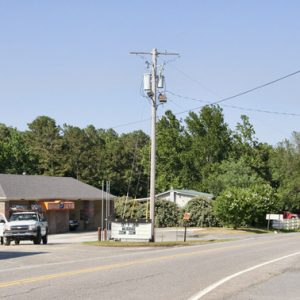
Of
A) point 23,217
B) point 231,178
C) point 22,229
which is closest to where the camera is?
point 22,229

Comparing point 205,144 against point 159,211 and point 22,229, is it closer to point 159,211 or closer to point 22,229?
point 159,211

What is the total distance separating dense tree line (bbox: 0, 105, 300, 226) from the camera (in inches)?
3381

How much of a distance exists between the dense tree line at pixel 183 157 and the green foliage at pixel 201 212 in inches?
675

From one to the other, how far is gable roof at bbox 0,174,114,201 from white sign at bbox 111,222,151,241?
1232 centimetres

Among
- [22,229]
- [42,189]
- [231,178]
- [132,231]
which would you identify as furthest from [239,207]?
[22,229]

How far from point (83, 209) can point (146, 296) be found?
158 feet

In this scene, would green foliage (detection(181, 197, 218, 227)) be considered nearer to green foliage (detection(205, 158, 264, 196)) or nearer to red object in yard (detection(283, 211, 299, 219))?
green foliage (detection(205, 158, 264, 196))

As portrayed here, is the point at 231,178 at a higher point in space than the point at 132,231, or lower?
higher

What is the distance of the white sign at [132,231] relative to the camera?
115 feet

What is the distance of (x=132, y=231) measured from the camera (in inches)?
1390

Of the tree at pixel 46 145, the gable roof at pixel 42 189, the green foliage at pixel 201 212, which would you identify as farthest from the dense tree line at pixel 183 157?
the gable roof at pixel 42 189

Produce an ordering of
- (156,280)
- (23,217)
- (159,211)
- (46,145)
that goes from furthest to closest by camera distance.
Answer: (46,145)
(159,211)
(23,217)
(156,280)

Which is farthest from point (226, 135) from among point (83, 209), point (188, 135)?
point (83, 209)

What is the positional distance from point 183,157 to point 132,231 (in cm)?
5409
